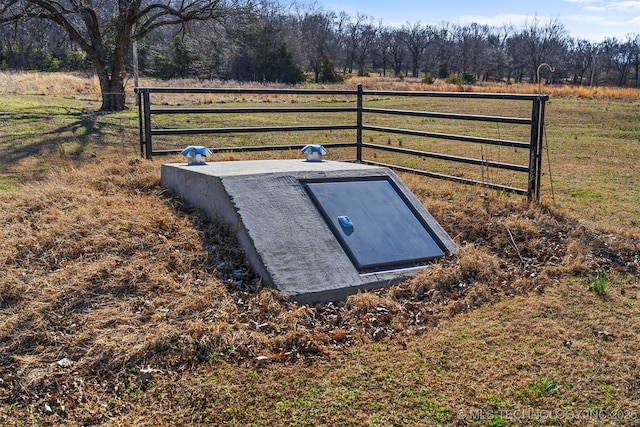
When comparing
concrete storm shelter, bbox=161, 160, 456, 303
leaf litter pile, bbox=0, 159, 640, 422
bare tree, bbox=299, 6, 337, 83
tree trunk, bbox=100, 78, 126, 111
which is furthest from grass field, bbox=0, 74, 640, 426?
bare tree, bbox=299, 6, 337, 83

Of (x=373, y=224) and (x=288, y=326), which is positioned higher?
(x=373, y=224)

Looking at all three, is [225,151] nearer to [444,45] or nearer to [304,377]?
[304,377]

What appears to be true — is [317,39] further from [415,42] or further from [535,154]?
[535,154]

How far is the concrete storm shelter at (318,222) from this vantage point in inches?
206

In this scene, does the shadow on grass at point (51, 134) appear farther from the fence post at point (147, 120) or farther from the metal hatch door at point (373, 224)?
the metal hatch door at point (373, 224)

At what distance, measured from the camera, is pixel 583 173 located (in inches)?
439

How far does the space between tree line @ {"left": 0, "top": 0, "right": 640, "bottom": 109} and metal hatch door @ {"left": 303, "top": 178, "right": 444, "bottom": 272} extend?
8.67 feet

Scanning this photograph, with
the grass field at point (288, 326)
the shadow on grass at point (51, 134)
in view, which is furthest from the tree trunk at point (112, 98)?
the grass field at point (288, 326)

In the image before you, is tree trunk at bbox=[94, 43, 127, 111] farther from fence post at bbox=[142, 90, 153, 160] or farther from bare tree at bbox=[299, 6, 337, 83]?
bare tree at bbox=[299, 6, 337, 83]

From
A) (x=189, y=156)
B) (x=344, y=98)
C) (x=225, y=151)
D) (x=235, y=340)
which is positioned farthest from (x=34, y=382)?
(x=344, y=98)

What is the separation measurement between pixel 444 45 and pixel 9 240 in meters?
98.1

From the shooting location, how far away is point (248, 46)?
183ft

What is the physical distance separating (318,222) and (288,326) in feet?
5.12

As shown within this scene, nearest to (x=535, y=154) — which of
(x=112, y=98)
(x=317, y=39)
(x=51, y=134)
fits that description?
(x=51, y=134)
